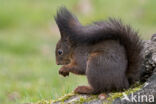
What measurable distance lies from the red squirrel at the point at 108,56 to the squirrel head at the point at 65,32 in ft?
0.56

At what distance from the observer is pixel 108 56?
3.81m

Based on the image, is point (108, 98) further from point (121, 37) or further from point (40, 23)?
point (40, 23)

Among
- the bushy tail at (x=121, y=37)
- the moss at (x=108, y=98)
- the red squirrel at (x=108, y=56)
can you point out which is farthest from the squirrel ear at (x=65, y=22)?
the moss at (x=108, y=98)

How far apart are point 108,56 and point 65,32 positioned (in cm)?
77

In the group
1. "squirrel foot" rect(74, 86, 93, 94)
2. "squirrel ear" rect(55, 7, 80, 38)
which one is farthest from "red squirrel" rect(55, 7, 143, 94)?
"squirrel ear" rect(55, 7, 80, 38)

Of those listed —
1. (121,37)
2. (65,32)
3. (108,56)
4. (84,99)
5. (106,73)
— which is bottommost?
(84,99)

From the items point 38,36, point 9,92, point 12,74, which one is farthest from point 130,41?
point 38,36

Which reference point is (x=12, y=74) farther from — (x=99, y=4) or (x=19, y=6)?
(x=99, y=4)

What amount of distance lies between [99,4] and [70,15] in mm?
12405

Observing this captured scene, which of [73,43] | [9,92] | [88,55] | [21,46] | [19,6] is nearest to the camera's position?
[88,55]

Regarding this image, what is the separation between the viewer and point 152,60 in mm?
3992

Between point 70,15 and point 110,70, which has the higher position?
point 70,15

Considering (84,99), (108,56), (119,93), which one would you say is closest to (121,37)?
(108,56)

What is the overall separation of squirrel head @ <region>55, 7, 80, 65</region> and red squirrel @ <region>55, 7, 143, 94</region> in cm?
17
